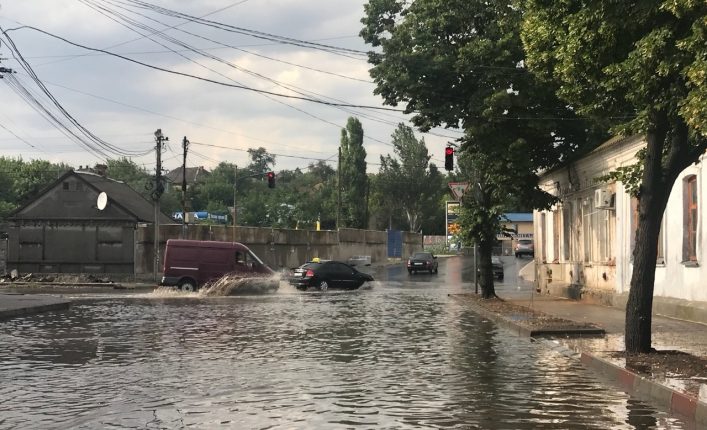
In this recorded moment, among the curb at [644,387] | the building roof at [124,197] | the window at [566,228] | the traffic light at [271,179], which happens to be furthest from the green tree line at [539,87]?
the building roof at [124,197]

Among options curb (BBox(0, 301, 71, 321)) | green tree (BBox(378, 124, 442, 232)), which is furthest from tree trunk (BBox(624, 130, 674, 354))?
green tree (BBox(378, 124, 442, 232))

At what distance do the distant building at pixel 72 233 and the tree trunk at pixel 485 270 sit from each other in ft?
83.7

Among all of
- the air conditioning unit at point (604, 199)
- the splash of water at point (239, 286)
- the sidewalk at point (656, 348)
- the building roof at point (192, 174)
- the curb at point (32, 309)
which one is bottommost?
the sidewalk at point (656, 348)

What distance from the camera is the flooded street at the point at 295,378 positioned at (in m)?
7.73

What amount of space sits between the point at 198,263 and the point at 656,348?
22.8 m

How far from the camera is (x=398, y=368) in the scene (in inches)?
442

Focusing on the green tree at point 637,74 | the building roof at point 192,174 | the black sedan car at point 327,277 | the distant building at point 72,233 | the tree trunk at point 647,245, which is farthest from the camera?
the building roof at point 192,174

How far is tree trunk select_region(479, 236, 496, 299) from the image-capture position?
26.2 m

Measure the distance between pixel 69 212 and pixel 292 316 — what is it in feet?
103

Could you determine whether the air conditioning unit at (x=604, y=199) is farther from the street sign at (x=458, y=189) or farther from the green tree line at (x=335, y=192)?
the green tree line at (x=335, y=192)

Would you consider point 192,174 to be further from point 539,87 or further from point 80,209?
point 539,87

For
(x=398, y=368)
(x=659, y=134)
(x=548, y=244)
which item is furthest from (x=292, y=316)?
(x=548, y=244)

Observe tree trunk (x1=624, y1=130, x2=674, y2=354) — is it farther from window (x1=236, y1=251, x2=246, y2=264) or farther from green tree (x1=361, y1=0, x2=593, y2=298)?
window (x1=236, y1=251, x2=246, y2=264)

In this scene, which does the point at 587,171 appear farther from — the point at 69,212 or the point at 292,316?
the point at 69,212
